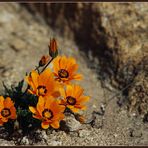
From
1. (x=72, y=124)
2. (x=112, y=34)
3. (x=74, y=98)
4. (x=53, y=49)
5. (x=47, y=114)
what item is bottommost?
(x=72, y=124)

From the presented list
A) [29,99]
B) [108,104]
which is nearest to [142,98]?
[108,104]

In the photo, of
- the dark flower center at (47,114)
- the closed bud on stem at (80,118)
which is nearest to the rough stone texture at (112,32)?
the closed bud on stem at (80,118)

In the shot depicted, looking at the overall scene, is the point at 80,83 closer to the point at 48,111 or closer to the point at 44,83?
the point at 44,83

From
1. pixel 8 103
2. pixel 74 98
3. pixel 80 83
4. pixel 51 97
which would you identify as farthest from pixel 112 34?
pixel 8 103

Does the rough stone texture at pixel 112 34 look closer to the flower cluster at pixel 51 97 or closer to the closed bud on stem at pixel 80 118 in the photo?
the closed bud on stem at pixel 80 118

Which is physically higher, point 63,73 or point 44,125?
point 63,73

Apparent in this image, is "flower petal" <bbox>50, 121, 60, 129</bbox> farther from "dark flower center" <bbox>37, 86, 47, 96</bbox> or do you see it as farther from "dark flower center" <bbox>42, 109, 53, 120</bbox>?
"dark flower center" <bbox>37, 86, 47, 96</bbox>

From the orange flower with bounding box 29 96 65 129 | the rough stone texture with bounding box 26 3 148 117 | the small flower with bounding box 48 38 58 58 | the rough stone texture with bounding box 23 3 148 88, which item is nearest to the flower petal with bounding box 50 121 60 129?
the orange flower with bounding box 29 96 65 129
